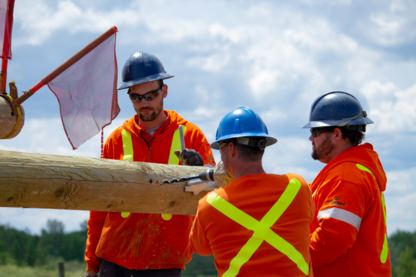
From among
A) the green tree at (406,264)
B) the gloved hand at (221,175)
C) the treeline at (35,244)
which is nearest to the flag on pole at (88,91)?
the gloved hand at (221,175)

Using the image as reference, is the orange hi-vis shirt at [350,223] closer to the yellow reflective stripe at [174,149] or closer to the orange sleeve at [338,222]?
the orange sleeve at [338,222]

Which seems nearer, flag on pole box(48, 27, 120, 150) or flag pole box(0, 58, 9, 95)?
flag on pole box(48, 27, 120, 150)

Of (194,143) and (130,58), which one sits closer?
(194,143)

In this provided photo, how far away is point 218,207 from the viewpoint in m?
2.40

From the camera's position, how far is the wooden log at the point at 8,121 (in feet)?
15.9

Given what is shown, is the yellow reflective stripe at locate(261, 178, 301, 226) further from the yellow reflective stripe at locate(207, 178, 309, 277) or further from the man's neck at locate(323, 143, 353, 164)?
the man's neck at locate(323, 143, 353, 164)

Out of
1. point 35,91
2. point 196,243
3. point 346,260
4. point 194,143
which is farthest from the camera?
point 35,91

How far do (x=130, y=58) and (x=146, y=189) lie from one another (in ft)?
5.12

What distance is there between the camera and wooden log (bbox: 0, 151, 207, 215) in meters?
2.86

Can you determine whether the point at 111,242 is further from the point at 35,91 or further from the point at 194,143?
the point at 35,91

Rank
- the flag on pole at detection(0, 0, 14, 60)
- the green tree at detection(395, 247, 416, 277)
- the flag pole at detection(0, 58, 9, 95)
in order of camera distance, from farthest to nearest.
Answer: the green tree at detection(395, 247, 416, 277)
the flag on pole at detection(0, 0, 14, 60)
the flag pole at detection(0, 58, 9, 95)

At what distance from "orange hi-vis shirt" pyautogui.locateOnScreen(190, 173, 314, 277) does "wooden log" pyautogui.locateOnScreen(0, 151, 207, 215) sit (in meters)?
1.00

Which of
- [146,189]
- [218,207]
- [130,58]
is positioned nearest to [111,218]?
[146,189]

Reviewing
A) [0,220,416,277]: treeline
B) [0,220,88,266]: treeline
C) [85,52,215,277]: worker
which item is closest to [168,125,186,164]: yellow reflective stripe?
[85,52,215,277]: worker
